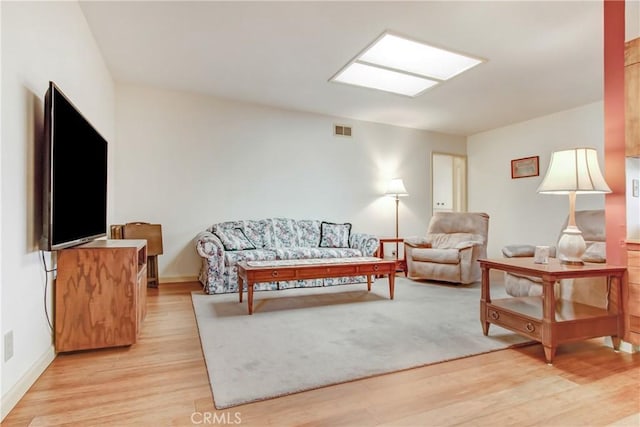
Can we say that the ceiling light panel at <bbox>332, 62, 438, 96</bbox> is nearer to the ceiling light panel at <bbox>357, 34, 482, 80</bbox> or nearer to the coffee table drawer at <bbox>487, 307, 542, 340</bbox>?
the ceiling light panel at <bbox>357, 34, 482, 80</bbox>

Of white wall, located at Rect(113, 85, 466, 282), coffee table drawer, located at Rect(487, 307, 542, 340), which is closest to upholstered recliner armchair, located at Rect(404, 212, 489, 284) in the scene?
white wall, located at Rect(113, 85, 466, 282)

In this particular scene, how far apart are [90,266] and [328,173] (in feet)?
12.6

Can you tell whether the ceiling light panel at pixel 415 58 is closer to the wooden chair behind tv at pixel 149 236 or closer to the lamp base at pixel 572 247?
the lamp base at pixel 572 247

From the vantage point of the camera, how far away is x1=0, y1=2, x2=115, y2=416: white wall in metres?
1.55

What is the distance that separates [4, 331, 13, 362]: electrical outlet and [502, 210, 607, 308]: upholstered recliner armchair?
3393 mm

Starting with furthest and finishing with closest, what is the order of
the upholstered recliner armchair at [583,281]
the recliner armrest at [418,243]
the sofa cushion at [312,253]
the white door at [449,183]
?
the white door at [449,183]
the recliner armrest at [418,243]
the sofa cushion at [312,253]
the upholstered recliner armchair at [583,281]

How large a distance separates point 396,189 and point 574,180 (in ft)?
11.6

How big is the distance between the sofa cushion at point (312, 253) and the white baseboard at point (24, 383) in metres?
2.37

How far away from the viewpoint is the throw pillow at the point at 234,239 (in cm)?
420

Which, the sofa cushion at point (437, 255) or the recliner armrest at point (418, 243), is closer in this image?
the sofa cushion at point (437, 255)

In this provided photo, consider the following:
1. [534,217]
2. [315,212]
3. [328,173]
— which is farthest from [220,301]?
[534,217]

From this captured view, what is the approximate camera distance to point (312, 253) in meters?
4.25

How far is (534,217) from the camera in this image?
5.44 metres

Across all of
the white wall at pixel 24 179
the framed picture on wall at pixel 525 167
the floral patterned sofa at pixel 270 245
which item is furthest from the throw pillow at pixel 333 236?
the white wall at pixel 24 179
